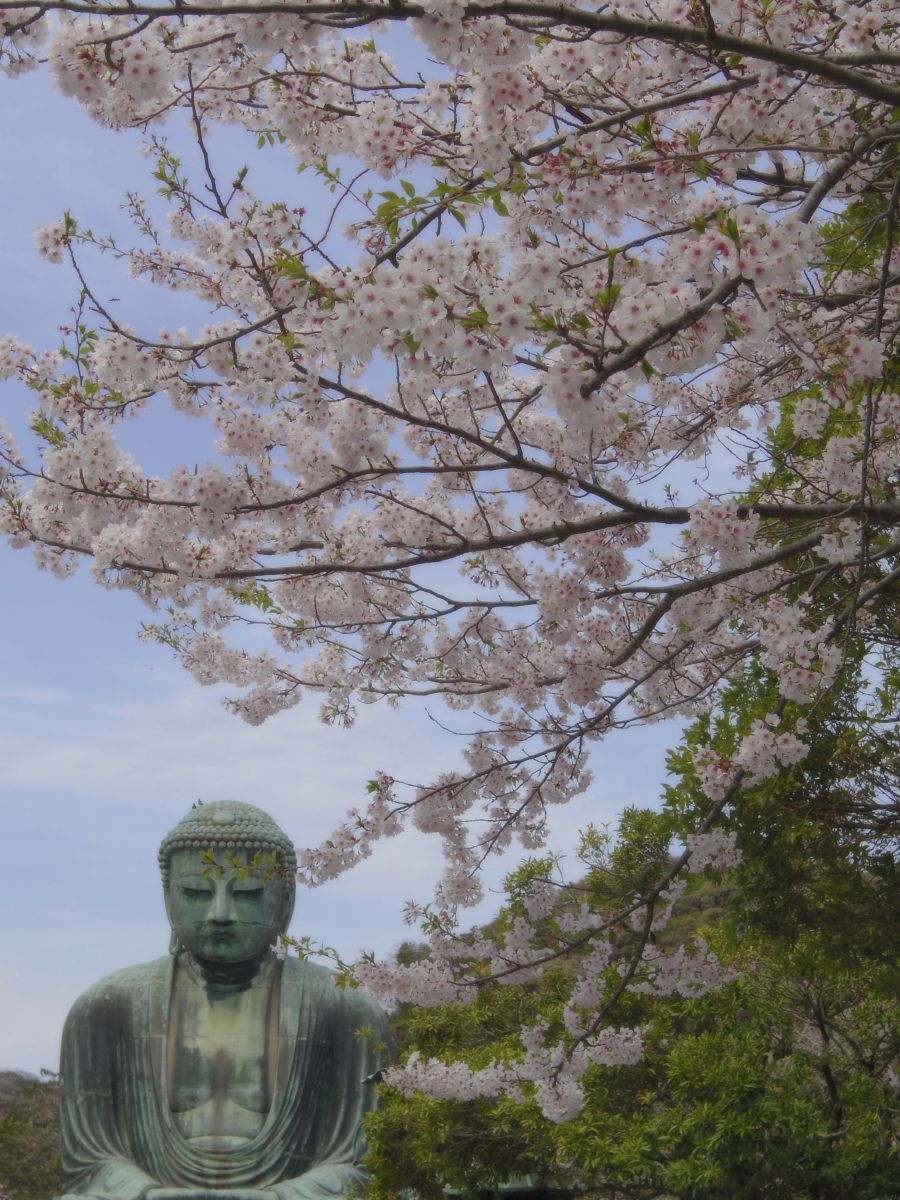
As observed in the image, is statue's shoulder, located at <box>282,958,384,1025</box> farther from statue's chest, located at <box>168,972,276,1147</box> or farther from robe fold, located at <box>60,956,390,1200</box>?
statue's chest, located at <box>168,972,276,1147</box>

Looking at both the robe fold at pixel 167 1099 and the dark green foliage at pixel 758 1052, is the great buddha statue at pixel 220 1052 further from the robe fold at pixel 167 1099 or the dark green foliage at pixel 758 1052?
the dark green foliage at pixel 758 1052

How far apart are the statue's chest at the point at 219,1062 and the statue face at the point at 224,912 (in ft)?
1.01

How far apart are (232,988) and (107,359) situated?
4621mm

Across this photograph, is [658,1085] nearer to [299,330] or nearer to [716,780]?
[716,780]

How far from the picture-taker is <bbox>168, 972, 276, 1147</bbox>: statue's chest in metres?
7.76

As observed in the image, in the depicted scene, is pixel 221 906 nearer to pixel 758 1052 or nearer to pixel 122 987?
pixel 122 987

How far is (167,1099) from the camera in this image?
7.82 meters

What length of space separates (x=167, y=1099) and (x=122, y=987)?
76 cm

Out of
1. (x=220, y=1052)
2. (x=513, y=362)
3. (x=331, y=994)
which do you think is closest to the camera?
(x=513, y=362)

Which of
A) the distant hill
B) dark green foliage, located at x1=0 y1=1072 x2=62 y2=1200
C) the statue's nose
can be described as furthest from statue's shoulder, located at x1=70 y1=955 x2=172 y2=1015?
the distant hill

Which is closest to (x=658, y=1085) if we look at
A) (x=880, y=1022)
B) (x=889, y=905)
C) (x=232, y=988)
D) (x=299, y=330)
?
(x=880, y=1022)

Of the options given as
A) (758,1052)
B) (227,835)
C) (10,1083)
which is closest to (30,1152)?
(10,1083)

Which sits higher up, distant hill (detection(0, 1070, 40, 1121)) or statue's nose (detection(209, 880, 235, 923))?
distant hill (detection(0, 1070, 40, 1121))

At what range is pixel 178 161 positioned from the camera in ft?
16.4
